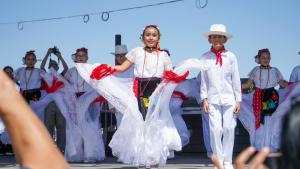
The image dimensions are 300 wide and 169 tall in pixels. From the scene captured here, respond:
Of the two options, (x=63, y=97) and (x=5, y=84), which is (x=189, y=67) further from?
(x=5, y=84)

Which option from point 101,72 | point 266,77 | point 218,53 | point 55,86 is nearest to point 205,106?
point 218,53

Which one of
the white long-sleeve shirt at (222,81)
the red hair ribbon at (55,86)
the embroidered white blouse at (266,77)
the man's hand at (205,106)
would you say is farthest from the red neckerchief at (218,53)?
the red hair ribbon at (55,86)

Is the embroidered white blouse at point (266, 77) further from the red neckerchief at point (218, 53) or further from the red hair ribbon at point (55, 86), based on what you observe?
the red hair ribbon at point (55, 86)

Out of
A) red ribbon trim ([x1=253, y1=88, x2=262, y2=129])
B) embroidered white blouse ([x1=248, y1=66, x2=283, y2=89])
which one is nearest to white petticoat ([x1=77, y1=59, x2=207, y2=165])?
embroidered white blouse ([x1=248, y1=66, x2=283, y2=89])

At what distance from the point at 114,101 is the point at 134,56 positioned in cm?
58

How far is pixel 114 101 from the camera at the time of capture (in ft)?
20.0

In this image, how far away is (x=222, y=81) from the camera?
593 centimetres

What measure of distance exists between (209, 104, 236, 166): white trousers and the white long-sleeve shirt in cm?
9

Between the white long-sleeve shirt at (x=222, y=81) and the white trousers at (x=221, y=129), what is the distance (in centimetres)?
9

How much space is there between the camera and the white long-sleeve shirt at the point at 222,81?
19.3 feet

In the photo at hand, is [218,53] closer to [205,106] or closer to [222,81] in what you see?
[222,81]

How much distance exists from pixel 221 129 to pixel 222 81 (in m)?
0.55

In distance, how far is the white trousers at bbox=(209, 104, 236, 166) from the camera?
577cm

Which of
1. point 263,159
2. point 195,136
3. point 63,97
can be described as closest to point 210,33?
point 63,97
